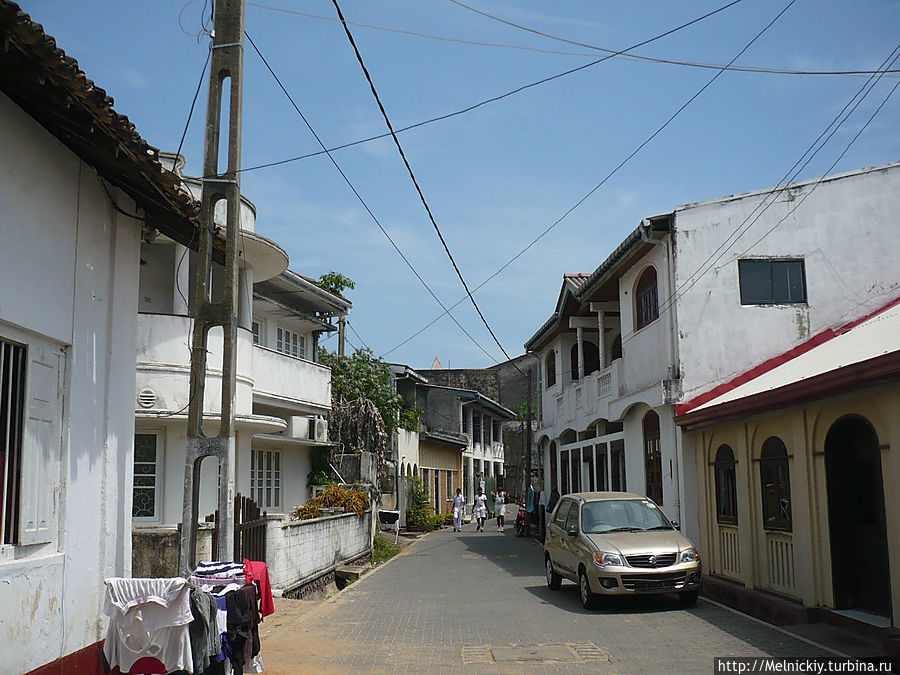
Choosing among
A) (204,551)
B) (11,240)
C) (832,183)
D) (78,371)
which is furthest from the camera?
(832,183)

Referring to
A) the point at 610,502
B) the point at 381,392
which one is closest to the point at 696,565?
the point at 610,502

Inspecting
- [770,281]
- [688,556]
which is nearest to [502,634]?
[688,556]

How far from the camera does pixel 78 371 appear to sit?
7770 millimetres

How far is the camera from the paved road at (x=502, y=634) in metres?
9.55

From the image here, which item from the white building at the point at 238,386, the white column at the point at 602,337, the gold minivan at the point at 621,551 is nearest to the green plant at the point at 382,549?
the white building at the point at 238,386

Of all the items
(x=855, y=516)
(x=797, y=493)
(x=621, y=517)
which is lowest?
(x=621, y=517)

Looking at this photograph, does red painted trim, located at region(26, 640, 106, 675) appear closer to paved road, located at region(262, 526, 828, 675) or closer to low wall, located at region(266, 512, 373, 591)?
paved road, located at region(262, 526, 828, 675)

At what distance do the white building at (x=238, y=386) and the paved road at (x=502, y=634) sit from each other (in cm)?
400

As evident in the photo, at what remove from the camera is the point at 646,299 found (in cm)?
1931

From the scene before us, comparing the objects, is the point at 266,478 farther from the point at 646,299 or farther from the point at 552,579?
the point at 646,299

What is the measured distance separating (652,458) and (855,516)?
7.67 metres

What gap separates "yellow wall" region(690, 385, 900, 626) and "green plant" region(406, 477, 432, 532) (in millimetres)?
21341

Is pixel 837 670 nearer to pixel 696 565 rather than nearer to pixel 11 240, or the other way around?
pixel 696 565

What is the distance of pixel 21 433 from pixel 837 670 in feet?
25.7
